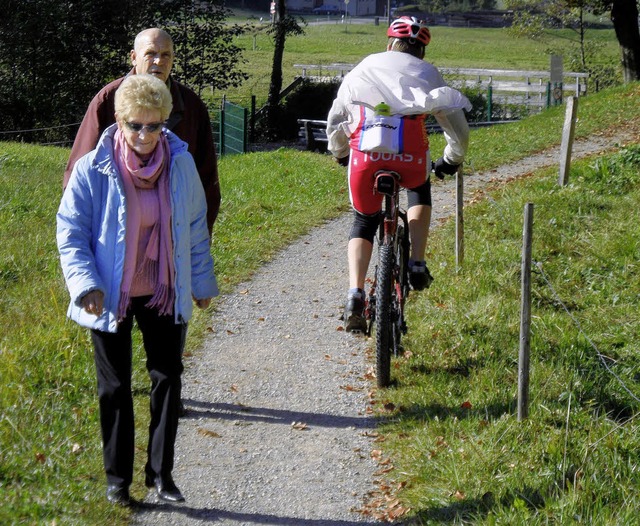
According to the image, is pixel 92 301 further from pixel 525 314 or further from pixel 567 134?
pixel 567 134

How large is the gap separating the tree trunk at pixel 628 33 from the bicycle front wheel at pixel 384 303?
77.0ft

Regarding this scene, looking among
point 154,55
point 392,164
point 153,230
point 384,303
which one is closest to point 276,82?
point 392,164

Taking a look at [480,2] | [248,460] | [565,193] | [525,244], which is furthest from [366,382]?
[480,2]

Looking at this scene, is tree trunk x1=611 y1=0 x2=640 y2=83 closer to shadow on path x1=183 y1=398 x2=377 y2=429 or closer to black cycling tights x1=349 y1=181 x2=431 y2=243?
black cycling tights x1=349 y1=181 x2=431 y2=243

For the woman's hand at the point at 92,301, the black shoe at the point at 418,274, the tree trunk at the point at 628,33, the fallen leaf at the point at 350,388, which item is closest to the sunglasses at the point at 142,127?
the woman's hand at the point at 92,301

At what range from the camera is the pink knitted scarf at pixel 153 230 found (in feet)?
14.4

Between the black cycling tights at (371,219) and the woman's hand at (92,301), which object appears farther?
the black cycling tights at (371,219)

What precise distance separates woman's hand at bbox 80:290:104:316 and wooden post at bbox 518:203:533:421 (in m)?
2.01

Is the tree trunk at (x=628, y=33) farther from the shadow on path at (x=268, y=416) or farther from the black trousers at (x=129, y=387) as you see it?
the black trousers at (x=129, y=387)

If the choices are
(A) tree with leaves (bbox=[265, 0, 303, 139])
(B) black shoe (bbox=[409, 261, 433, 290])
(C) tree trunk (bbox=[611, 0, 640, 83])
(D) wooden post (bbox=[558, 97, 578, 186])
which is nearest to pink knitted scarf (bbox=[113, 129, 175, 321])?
(B) black shoe (bbox=[409, 261, 433, 290])

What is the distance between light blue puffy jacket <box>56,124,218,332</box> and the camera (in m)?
4.30

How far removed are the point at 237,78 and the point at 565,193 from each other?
21063mm

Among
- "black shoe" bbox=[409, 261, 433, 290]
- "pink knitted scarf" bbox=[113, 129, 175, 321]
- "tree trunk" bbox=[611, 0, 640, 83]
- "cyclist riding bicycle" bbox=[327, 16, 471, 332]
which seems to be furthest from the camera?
"tree trunk" bbox=[611, 0, 640, 83]

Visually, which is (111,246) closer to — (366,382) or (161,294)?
(161,294)
